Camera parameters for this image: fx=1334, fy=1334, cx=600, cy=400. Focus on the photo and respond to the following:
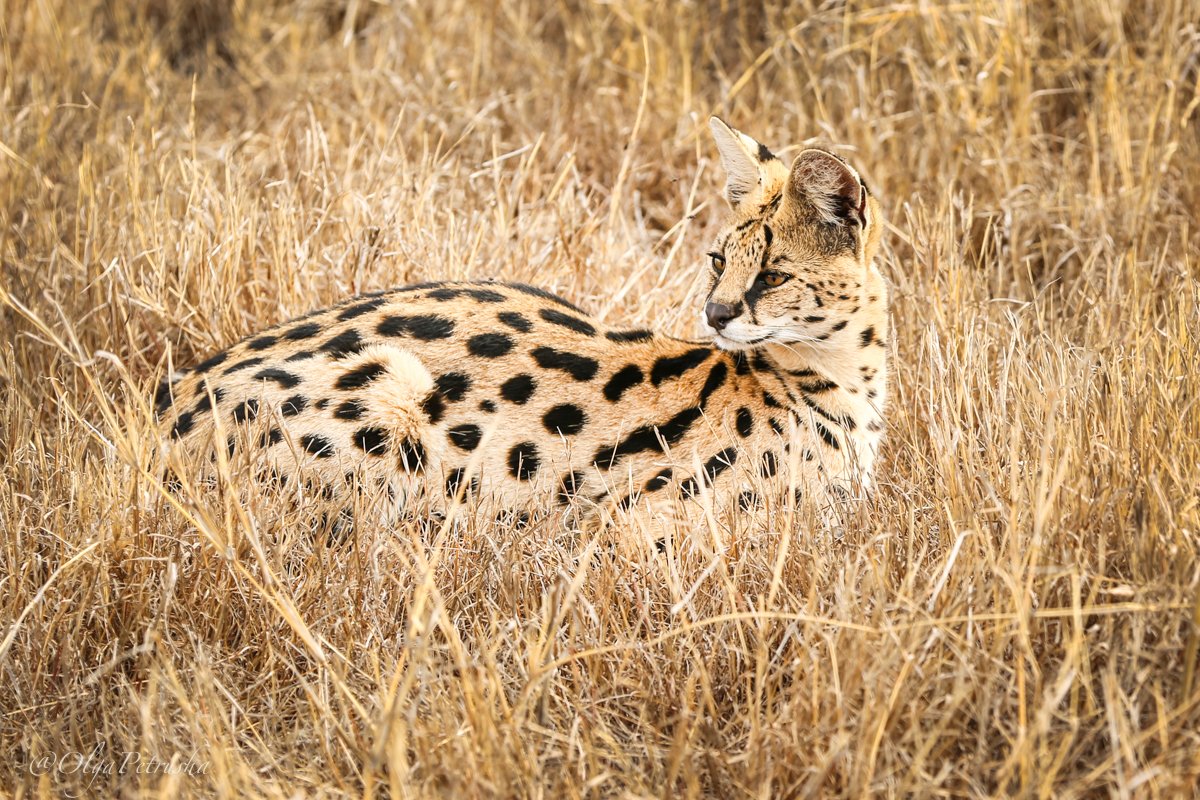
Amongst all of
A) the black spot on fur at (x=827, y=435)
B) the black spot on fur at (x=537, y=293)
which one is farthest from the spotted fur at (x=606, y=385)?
the black spot on fur at (x=537, y=293)

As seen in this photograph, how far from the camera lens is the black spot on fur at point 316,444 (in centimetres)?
349

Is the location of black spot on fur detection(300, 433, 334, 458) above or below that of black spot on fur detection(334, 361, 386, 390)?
below

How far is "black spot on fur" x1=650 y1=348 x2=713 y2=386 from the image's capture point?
3645mm

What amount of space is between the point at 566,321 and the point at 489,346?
0.84 feet

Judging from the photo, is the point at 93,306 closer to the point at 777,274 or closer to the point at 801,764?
the point at 777,274

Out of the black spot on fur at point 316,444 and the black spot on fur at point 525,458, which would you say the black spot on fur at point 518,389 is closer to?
the black spot on fur at point 525,458

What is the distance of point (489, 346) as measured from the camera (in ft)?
11.9

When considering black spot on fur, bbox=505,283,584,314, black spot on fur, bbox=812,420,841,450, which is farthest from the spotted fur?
black spot on fur, bbox=505,283,584,314

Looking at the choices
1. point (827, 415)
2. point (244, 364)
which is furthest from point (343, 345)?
point (827, 415)

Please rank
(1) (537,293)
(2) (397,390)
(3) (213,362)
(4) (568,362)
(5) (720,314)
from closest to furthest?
(5) (720,314)
(2) (397,390)
(4) (568,362)
(3) (213,362)
(1) (537,293)

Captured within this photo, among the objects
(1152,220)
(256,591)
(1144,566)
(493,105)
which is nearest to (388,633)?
(256,591)

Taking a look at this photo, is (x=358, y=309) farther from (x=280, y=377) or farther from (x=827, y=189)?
(x=827, y=189)

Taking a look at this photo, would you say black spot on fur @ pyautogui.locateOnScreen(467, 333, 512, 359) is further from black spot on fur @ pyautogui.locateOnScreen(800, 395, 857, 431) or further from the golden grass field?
black spot on fur @ pyautogui.locateOnScreen(800, 395, 857, 431)

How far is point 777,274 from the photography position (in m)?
3.49
